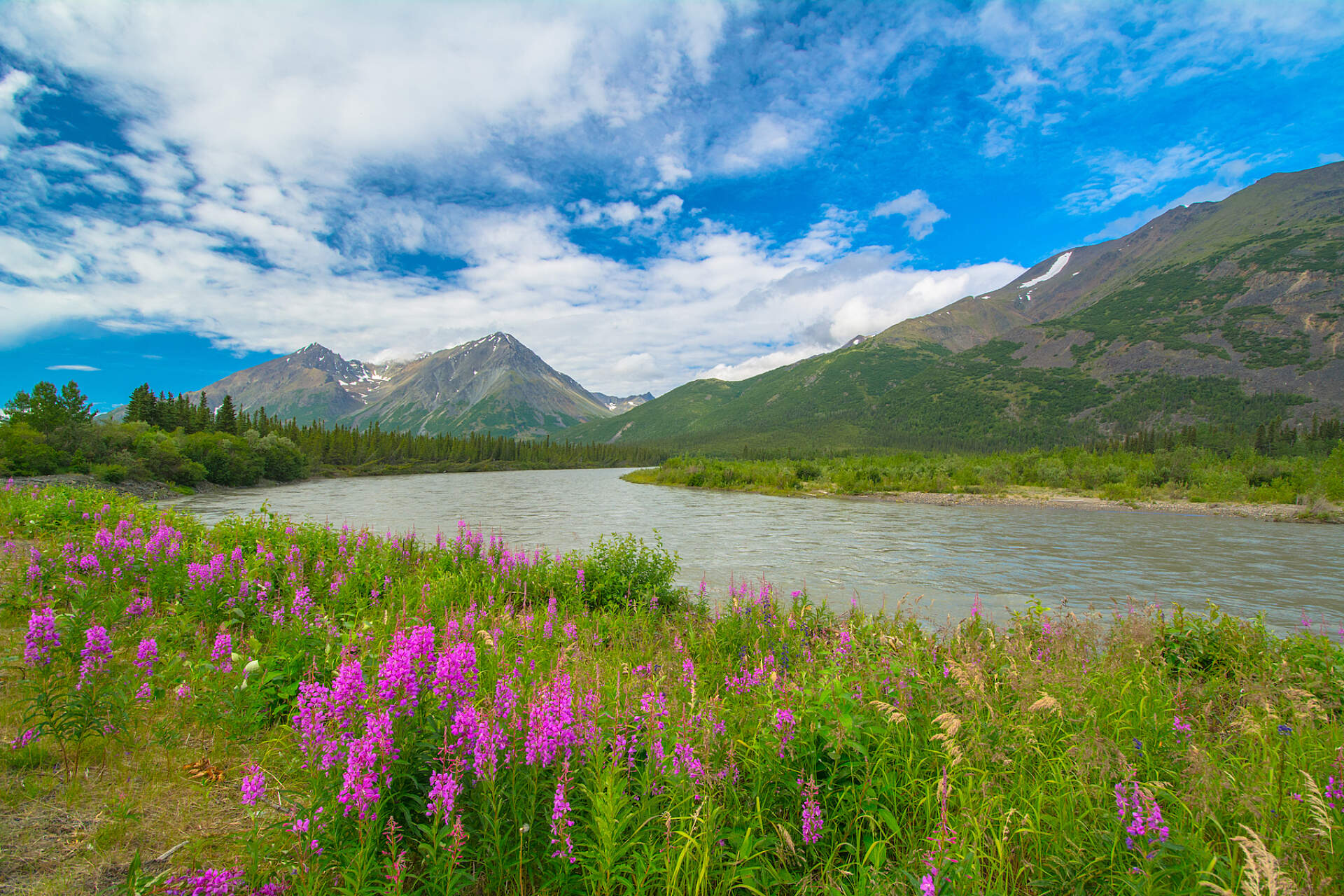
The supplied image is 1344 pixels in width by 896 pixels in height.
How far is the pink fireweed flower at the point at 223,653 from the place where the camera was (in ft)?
17.0

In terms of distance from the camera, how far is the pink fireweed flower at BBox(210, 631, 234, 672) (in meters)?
5.18

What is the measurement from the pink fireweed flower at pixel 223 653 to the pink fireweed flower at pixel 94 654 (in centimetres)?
79

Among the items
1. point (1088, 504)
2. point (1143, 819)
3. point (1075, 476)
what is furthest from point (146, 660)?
point (1075, 476)

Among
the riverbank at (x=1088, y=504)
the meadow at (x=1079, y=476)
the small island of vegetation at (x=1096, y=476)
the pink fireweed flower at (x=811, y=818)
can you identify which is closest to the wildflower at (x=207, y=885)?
the pink fireweed flower at (x=811, y=818)

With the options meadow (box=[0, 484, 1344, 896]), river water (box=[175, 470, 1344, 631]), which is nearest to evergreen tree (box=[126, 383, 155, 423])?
river water (box=[175, 470, 1344, 631])

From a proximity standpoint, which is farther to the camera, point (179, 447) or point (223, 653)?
point (179, 447)

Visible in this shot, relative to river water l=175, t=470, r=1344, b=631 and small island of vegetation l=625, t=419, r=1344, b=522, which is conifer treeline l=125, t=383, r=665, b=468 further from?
small island of vegetation l=625, t=419, r=1344, b=522

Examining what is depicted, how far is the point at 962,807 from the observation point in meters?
3.36

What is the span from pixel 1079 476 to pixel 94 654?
2692 inches

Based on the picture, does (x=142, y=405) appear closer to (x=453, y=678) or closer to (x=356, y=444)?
(x=356, y=444)

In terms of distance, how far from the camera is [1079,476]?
55.0m

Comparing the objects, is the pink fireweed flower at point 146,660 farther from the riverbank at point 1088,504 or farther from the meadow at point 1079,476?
the meadow at point 1079,476

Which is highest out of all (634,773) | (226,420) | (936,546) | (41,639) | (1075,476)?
(226,420)

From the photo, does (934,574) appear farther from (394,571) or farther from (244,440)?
(244,440)
